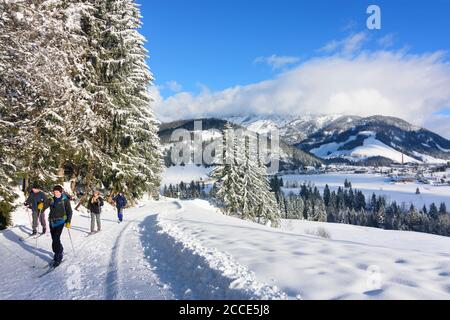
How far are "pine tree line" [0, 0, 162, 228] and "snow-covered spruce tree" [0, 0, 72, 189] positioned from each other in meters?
0.03

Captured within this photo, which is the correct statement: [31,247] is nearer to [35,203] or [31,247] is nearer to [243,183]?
[35,203]

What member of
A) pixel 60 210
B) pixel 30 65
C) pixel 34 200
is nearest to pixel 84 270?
pixel 60 210

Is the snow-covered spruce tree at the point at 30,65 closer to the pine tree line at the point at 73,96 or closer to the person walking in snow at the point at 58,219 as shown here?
the pine tree line at the point at 73,96

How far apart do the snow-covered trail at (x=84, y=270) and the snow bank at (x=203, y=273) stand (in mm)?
417

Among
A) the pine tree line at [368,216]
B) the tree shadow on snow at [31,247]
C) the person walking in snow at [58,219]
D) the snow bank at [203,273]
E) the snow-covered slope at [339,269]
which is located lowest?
the pine tree line at [368,216]

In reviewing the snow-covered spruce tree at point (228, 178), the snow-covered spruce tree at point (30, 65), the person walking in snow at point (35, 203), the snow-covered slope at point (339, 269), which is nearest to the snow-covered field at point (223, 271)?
the snow-covered slope at point (339, 269)

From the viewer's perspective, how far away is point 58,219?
411 inches

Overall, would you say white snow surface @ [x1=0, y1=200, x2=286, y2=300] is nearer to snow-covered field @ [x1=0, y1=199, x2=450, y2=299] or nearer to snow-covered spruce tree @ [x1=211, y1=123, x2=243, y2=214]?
snow-covered field @ [x1=0, y1=199, x2=450, y2=299]

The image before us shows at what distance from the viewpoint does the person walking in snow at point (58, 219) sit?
10141 mm

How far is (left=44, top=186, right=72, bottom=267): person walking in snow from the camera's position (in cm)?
1014

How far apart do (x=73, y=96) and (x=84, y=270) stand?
674cm

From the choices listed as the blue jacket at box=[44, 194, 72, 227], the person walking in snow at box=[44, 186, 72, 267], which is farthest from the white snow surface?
the blue jacket at box=[44, 194, 72, 227]
